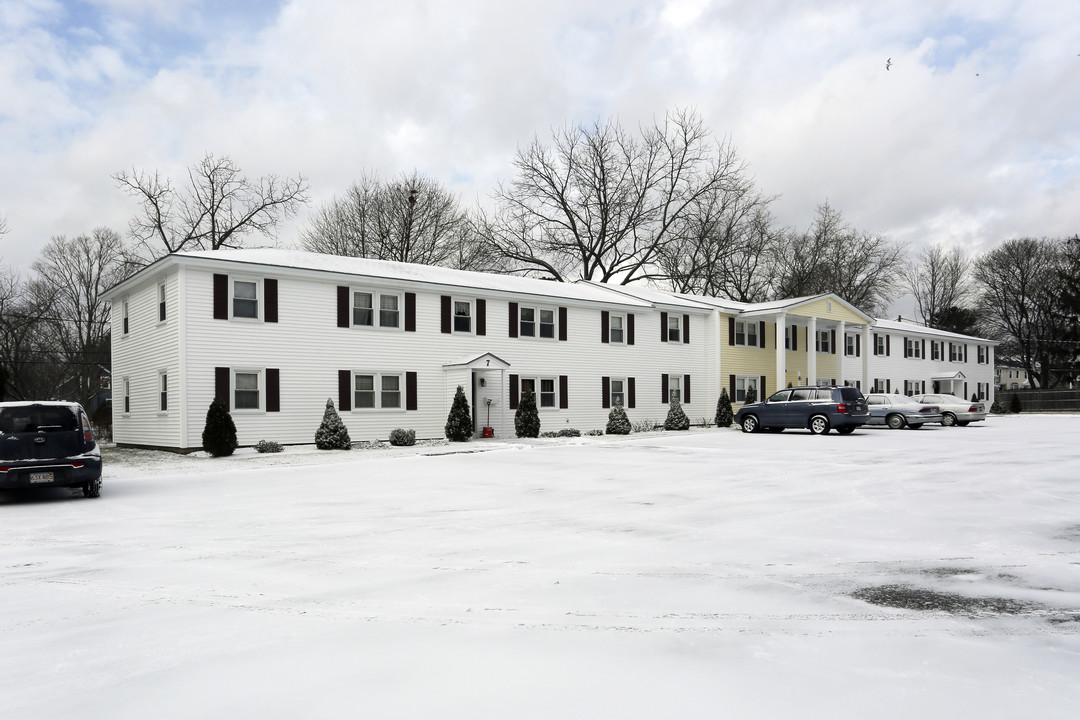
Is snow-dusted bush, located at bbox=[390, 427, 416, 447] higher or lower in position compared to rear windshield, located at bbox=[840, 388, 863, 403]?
lower

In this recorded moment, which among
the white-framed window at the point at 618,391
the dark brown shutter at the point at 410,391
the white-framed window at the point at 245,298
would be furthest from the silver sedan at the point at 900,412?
the white-framed window at the point at 245,298

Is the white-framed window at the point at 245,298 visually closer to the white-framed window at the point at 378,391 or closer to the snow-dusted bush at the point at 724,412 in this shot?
the white-framed window at the point at 378,391

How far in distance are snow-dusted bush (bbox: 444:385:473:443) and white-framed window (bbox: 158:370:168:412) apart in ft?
28.0

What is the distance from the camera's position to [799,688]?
13.6ft

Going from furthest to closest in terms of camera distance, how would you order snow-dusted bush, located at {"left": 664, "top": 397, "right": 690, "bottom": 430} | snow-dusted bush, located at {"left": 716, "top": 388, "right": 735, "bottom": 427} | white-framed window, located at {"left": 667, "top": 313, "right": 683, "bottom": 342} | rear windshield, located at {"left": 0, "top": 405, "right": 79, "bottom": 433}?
white-framed window, located at {"left": 667, "top": 313, "right": 683, "bottom": 342} < snow-dusted bush, located at {"left": 716, "top": 388, "right": 735, "bottom": 427} < snow-dusted bush, located at {"left": 664, "top": 397, "right": 690, "bottom": 430} < rear windshield, located at {"left": 0, "top": 405, "right": 79, "bottom": 433}

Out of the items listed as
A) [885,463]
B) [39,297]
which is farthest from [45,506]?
[39,297]

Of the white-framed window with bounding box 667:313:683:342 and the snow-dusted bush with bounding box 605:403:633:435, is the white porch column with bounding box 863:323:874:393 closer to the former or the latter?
the white-framed window with bounding box 667:313:683:342

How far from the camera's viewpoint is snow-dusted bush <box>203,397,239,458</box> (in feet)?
66.6

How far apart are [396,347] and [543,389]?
22.3ft

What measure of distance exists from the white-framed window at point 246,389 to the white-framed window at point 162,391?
7.06 ft

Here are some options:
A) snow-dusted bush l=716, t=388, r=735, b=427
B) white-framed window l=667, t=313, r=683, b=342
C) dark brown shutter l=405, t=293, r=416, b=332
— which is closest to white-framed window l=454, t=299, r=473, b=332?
dark brown shutter l=405, t=293, r=416, b=332

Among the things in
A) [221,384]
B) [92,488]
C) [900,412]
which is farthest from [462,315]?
[900,412]

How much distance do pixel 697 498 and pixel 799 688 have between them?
25.2ft

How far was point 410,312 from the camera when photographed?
86.9 ft
